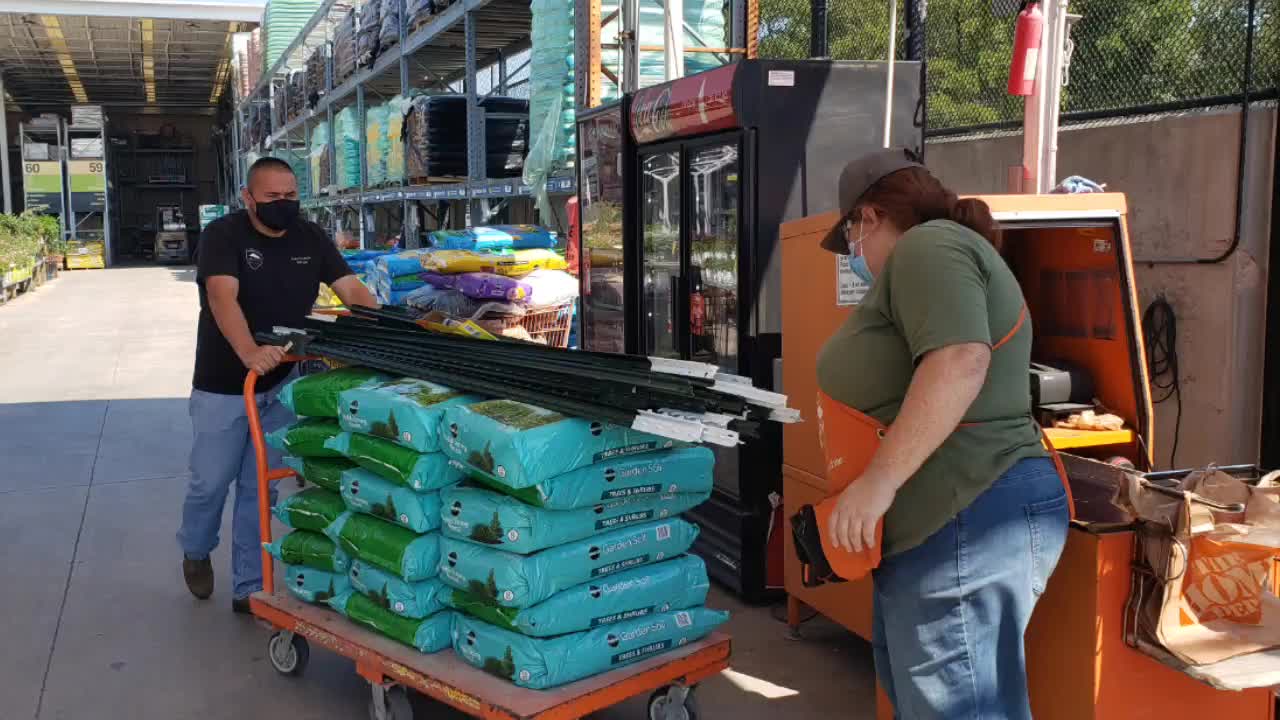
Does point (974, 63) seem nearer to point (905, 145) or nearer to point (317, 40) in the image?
point (905, 145)

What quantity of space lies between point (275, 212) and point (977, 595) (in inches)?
139

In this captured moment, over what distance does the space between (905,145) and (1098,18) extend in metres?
1.21

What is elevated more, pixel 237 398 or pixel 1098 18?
pixel 1098 18

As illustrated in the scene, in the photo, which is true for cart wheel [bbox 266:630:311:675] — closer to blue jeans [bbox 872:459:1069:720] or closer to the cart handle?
the cart handle

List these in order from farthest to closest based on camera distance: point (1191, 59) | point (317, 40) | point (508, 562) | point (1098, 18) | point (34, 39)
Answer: point (34, 39), point (317, 40), point (1098, 18), point (1191, 59), point (508, 562)

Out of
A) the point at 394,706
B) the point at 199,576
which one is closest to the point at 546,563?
the point at 394,706

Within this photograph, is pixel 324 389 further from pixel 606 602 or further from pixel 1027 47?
pixel 1027 47

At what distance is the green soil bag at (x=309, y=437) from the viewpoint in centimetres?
414

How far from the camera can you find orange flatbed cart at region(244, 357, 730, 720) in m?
3.27

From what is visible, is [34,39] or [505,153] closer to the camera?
[505,153]

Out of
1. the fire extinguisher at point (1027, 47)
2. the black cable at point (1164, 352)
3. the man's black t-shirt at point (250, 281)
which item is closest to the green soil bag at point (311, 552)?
the man's black t-shirt at point (250, 281)

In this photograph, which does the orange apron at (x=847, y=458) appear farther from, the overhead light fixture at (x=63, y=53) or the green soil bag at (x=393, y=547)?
the overhead light fixture at (x=63, y=53)

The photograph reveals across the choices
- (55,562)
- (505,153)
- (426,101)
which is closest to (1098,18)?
(55,562)

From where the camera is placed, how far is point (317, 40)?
75.0 ft
